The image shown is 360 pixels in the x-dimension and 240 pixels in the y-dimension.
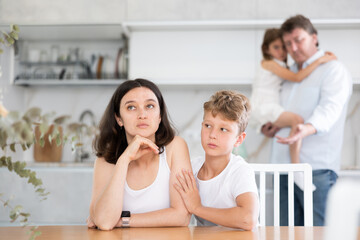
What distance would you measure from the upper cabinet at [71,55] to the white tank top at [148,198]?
5.45 feet

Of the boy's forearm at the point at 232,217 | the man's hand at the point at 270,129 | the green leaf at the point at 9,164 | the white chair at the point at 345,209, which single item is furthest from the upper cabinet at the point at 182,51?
the white chair at the point at 345,209

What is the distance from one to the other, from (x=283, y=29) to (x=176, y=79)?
0.93m

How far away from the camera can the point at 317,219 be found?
203 cm

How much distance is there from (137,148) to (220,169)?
11.5 inches

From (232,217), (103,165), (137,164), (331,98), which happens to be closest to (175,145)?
(137,164)

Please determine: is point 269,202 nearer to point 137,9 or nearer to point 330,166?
point 330,166

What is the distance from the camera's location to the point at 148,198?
4.27 feet

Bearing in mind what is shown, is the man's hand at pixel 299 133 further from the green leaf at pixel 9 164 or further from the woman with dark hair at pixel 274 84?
the green leaf at pixel 9 164

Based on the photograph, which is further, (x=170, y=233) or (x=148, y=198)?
(x=148, y=198)

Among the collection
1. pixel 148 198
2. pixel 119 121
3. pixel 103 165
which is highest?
pixel 119 121

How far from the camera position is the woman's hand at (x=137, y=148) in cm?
123

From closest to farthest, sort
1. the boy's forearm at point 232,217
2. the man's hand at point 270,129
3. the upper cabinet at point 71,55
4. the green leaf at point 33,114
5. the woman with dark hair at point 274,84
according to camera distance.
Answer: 1. the green leaf at point 33,114
2. the boy's forearm at point 232,217
3. the woman with dark hair at point 274,84
4. the man's hand at point 270,129
5. the upper cabinet at point 71,55

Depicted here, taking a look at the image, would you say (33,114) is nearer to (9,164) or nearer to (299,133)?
(9,164)

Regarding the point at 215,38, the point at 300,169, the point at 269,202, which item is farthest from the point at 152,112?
the point at 215,38
